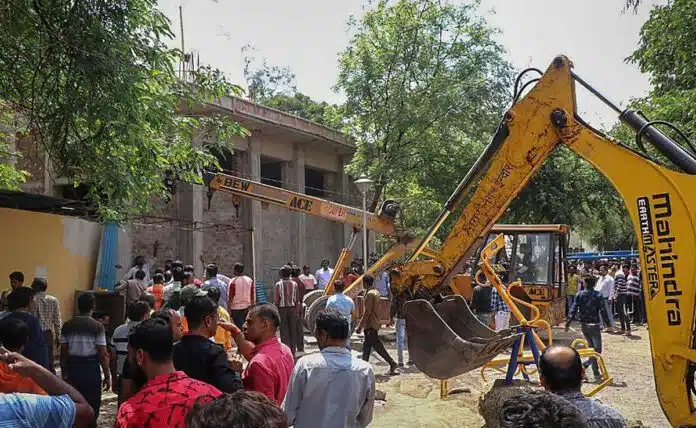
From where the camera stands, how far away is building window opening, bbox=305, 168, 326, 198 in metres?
26.3

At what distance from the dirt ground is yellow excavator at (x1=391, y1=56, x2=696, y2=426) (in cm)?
61

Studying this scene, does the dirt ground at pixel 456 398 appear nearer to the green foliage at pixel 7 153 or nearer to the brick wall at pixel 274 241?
the green foliage at pixel 7 153

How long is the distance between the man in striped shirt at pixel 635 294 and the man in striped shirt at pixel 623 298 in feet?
0.34

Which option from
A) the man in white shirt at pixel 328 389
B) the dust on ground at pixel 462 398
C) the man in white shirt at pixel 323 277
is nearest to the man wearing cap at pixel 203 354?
the man in white shirt at pixel 328 389

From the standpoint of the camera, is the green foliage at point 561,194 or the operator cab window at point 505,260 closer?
the operator cab window at point 505,260

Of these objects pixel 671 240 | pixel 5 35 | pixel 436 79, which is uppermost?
pixel 436 79

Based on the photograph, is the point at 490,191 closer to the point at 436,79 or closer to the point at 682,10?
the point at 682,10

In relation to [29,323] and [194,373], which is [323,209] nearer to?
[29,323]

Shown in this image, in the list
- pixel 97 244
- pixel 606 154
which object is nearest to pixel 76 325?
pixel 606 154

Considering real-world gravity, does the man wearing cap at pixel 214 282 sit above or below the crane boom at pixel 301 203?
below

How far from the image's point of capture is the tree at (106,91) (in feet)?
21.2

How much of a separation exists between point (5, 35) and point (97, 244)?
786cm

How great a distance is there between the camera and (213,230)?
69.6ft

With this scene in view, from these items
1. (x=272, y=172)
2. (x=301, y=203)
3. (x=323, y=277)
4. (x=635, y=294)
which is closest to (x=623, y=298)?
(x=635, y=294)
